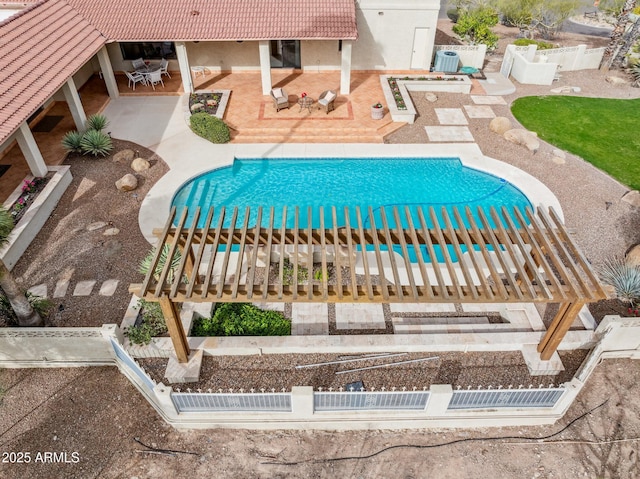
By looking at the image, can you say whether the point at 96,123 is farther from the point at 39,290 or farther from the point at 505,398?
the point at 505,398

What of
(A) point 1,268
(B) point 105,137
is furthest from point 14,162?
(A) point 1,268

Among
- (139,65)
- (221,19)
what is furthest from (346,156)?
(139,65)

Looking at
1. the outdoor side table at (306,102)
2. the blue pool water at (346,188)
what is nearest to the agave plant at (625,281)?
the blue pool water at (346,188)

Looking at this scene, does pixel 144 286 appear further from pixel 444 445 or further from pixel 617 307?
pixel 617 307

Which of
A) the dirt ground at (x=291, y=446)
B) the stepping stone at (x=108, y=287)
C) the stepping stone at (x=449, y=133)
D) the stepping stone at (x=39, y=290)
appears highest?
the stepping stone at (x=449, y=133)

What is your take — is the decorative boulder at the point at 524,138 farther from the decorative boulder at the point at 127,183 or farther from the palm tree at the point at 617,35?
the decorative boulder at the point at 127,183
